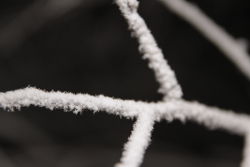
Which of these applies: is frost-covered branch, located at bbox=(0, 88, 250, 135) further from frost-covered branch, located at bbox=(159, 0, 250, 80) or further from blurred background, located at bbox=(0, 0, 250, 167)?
blurred background, located at bbox=(0, 0, 250, 167)

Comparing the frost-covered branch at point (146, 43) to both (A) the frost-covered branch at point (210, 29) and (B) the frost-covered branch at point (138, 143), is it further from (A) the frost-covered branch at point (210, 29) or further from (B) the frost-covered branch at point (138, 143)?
(A) the frost-covered branch at point (210, 29)

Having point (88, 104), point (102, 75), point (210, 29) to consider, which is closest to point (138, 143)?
point (88, 104)

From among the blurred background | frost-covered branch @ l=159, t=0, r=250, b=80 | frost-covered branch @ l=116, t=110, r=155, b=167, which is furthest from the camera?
the blurred background

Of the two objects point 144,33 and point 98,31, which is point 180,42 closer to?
point 98,31

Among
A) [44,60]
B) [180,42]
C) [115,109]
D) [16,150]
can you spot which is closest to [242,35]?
[180,42]

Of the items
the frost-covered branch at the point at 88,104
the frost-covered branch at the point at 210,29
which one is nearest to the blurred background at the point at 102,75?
the frost-covered branch at the point at 210,29

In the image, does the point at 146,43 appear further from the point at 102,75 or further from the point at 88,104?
the point at 102,75

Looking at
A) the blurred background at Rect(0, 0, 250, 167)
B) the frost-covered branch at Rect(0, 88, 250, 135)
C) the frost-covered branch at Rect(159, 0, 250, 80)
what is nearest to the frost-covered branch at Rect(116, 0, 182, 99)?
the frost-covered branch at Rect(0, 88, 250, 135)

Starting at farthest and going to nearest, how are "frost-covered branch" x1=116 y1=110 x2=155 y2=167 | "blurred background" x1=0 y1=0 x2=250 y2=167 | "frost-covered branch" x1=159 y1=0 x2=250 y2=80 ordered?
"blurred background" x1=0 y1=0 x2=250 y2=167 < "frost-covered branch" x1=159 y1=0 x2=250 y2=80 < "frost-covered branch" x1=116 y1=110 x2=155 y2=167
